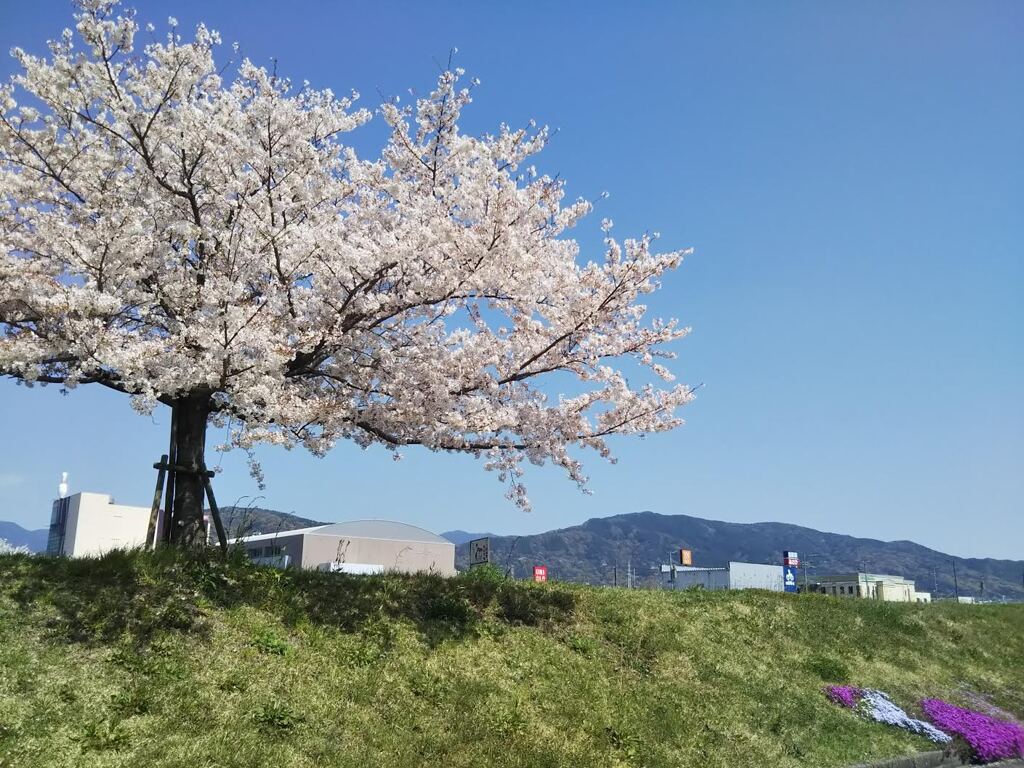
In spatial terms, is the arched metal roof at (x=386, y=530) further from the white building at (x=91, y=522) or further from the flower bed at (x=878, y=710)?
the flower bed at (x=878, y=710)

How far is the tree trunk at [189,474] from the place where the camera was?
1433 cm

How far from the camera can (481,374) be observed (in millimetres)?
15109

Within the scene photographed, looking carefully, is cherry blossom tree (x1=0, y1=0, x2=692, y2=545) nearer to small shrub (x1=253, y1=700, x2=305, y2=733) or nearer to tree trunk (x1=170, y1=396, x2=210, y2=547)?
tree trunk (x1=170, y1=396, x2=210, y2=547)

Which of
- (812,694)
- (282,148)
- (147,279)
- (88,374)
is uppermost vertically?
(282,148)

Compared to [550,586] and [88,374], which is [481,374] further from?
[88,374]

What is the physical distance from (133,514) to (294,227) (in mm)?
59391

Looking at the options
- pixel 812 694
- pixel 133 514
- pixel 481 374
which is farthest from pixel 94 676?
pixel 133 514

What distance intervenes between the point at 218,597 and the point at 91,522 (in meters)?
57.3

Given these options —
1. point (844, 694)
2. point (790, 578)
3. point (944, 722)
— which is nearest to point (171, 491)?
point (844, 694)

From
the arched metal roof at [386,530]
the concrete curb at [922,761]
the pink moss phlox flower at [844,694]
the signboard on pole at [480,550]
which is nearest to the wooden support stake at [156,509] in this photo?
the signboard on pole at [480,550]

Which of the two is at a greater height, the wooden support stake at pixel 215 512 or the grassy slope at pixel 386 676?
the wooden support stake at pixel 215 512

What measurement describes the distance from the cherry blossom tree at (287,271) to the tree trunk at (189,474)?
0.04 meters

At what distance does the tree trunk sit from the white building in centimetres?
4988

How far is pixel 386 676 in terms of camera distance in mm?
10984
